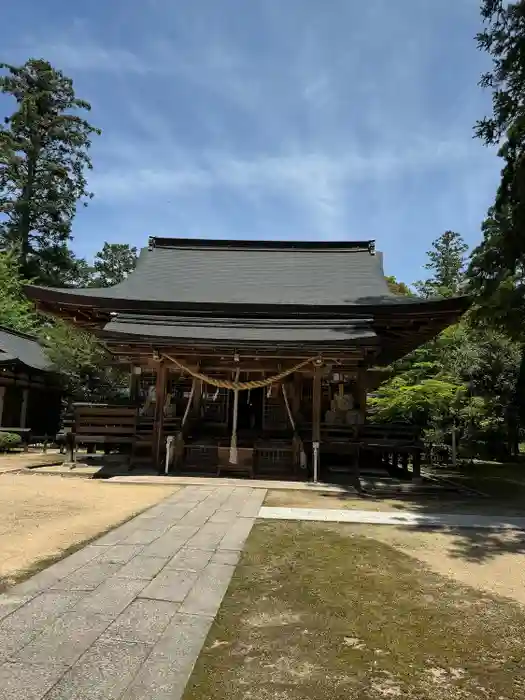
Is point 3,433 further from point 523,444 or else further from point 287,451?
point 523,444

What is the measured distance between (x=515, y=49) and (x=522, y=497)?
840 centimetres

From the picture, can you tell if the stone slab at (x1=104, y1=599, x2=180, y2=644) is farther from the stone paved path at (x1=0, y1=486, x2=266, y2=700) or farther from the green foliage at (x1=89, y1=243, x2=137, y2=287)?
the green foliage at (x1=89, y1=243, x2=137, y2=287)

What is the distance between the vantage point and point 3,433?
16703 mm

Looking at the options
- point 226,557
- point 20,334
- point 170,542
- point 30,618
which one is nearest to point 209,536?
point 170,542

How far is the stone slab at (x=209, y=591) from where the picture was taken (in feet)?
11.5

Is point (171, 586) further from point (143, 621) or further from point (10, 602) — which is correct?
point (10, 602)

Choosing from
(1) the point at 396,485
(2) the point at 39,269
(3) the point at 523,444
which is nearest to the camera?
(1) the point at 396,485

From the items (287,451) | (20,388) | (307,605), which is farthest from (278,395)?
(20,388)

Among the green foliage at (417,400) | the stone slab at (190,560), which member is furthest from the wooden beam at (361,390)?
the stone slab at (190,560)

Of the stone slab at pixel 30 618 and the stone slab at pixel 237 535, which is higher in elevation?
the stone slab at pixel 30 618

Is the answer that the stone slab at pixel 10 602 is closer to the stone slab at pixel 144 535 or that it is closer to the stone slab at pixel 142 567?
the stone slab at pixel 142 567

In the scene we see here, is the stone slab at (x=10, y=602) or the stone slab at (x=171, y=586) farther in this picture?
the stone slab at (x=171, y=586)

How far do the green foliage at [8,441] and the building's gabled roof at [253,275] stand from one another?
6.03 meters

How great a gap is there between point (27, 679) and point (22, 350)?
2177 cm
